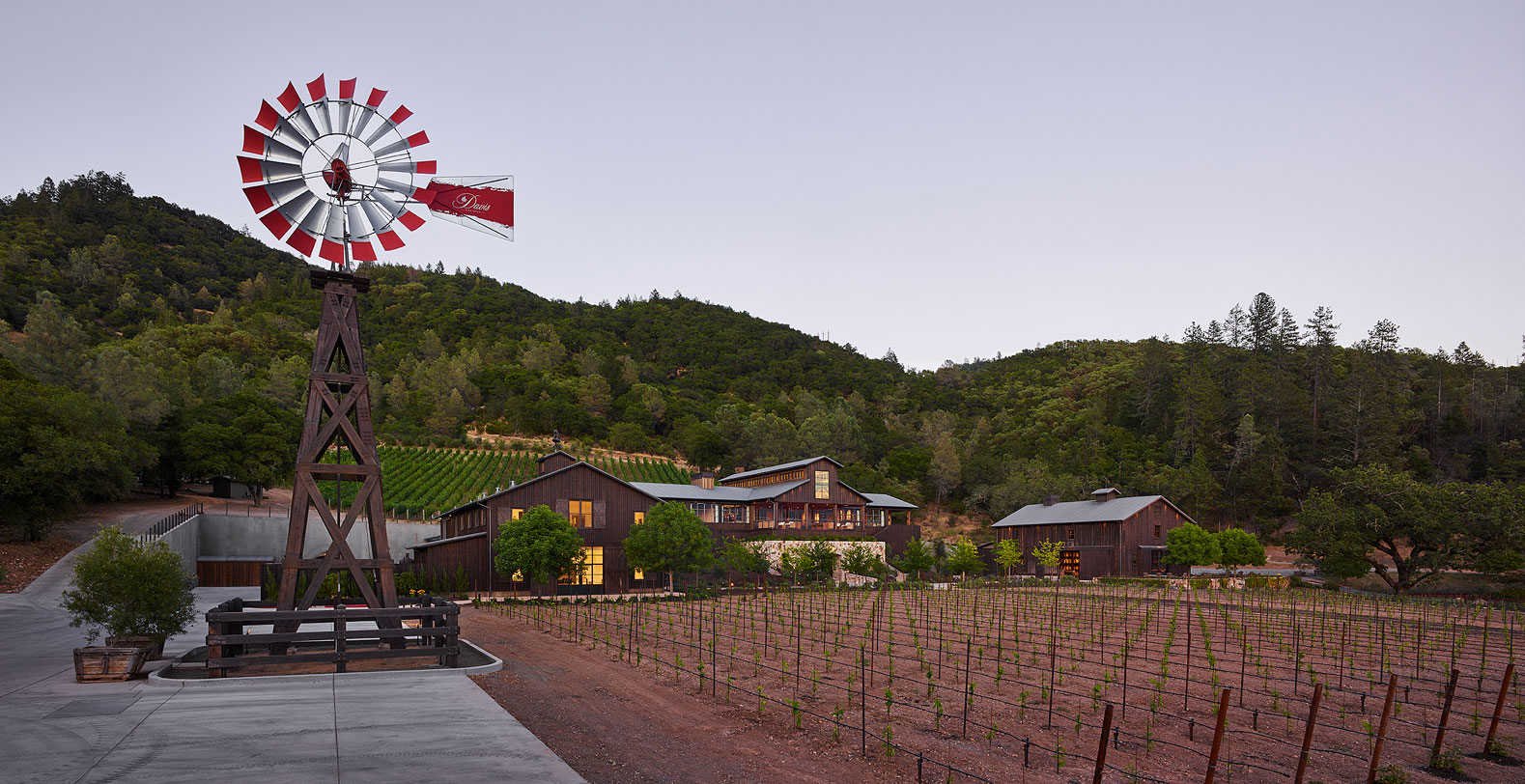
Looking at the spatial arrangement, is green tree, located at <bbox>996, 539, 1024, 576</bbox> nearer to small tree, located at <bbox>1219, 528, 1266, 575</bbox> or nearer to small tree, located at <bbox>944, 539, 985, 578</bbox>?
small tree, located at <bbox>944, 539, 985, 578</bbox>

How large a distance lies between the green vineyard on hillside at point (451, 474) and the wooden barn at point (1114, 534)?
3889cm

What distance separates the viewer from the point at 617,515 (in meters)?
45.9

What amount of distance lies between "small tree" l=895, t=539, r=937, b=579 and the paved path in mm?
40740

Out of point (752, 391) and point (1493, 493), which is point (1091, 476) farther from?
point (752, 391)

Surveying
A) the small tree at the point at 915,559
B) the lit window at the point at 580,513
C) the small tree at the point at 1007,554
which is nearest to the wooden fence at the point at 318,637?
the lit window at the point at 580,513

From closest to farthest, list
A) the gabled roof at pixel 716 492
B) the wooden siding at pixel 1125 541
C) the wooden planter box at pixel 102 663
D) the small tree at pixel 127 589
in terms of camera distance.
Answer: the wooden planter box at pixel 102 663, the small tree at pixel 127 589, the gabled roof at pixel 716 492, the wooden siding at pixel 1125 541

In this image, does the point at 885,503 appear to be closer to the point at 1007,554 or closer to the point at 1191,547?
the point at 1007,554

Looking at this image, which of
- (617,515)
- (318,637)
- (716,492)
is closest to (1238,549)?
(716,492)

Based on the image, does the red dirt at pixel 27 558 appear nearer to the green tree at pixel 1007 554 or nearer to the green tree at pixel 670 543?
the green tree at pixel 670 543

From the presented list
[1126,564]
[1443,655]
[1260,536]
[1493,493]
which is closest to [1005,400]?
[1260,536]

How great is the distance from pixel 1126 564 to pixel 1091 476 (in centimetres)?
3219

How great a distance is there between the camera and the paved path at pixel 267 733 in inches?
346

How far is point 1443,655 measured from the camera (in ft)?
69.3

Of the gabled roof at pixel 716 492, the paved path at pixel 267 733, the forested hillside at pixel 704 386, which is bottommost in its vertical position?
the paved path at pixel 267 733
